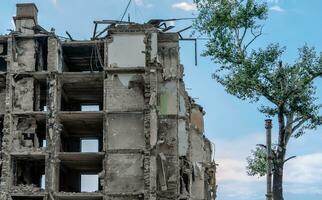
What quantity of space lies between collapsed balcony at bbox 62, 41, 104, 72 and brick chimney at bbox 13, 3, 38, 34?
2593 millimetres

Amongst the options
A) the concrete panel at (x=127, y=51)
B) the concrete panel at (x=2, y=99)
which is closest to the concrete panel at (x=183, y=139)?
the concrete panel at (x=127, y=51)

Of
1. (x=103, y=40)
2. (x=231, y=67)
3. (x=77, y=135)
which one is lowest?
(x=77, y=135)

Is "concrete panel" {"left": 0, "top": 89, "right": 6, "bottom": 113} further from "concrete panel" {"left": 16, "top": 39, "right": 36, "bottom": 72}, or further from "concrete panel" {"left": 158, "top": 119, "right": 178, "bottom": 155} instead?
"concrete panel" {"left": 158, "top": 119, "right": 178, "bottom": 155}

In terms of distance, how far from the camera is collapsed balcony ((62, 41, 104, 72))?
3586 centimetres

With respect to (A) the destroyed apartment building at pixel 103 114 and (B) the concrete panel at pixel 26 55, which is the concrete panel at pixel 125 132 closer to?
(A) the destroyed apartment building at pixel 103 114

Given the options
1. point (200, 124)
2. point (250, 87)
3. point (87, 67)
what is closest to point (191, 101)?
point (200, 124)

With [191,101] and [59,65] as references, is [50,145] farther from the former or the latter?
[191,101]

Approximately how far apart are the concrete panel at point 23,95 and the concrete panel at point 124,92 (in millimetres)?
4151

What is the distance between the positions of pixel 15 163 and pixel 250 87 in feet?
43.6

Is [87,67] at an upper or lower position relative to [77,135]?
upper

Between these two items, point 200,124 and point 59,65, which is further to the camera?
point 200,124

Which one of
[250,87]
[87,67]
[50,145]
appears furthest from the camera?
[87,67]

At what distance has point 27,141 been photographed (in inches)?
1369

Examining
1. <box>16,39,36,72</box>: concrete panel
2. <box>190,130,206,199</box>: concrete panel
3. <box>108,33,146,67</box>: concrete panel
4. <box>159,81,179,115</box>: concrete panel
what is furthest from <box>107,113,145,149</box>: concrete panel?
<box>16,39,36,72</box>: concrete panel
